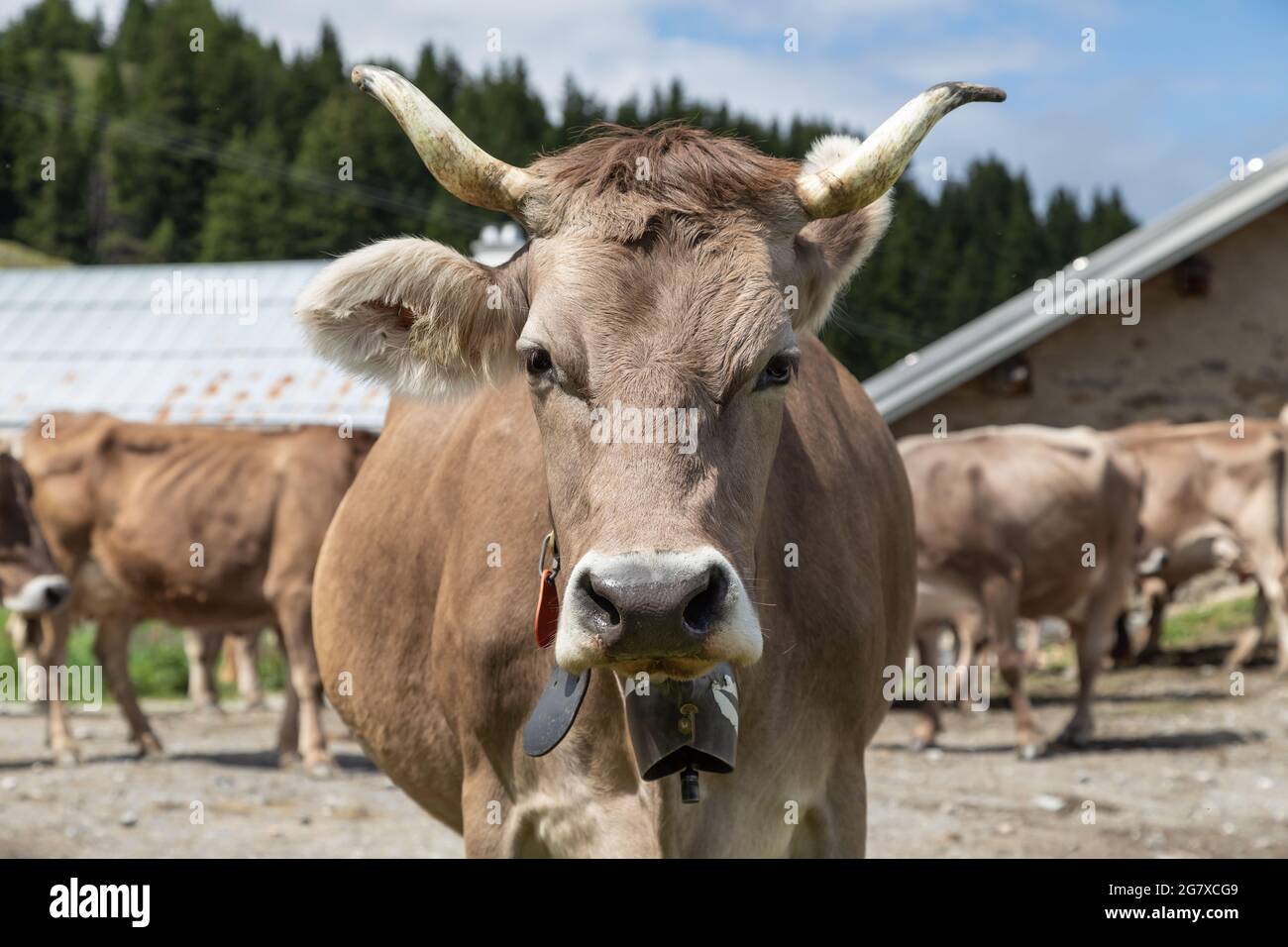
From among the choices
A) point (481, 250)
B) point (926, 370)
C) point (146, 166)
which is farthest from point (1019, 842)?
point (146, 166)

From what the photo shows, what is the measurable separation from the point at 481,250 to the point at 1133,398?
8.59m

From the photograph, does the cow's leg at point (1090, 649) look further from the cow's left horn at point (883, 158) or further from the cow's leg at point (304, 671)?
the cow's left horn at point (883, 158)

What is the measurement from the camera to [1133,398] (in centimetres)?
1584

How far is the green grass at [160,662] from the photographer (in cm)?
1644

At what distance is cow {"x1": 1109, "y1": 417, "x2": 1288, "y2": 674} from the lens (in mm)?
14070

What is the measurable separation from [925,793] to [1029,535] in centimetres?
331

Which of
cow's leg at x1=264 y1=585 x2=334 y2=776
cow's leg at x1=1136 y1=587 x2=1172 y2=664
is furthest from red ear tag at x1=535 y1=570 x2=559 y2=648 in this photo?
cow's leg at x1=1136 y1=587 x2=1172 y2=664

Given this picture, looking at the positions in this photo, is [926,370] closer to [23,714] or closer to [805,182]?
[23,714]

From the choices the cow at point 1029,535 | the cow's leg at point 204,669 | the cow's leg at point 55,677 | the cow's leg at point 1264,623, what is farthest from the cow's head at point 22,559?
the cow's leg at point 1264,623

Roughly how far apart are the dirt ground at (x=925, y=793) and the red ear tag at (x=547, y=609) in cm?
487

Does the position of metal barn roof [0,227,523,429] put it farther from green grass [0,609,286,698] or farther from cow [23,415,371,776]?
cow [23,415,371,776]

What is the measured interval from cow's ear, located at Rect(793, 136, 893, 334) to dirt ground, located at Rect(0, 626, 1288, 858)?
15.8 feet

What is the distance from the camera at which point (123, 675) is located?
38.3ft

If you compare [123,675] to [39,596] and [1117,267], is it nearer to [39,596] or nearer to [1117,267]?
[39,596]
